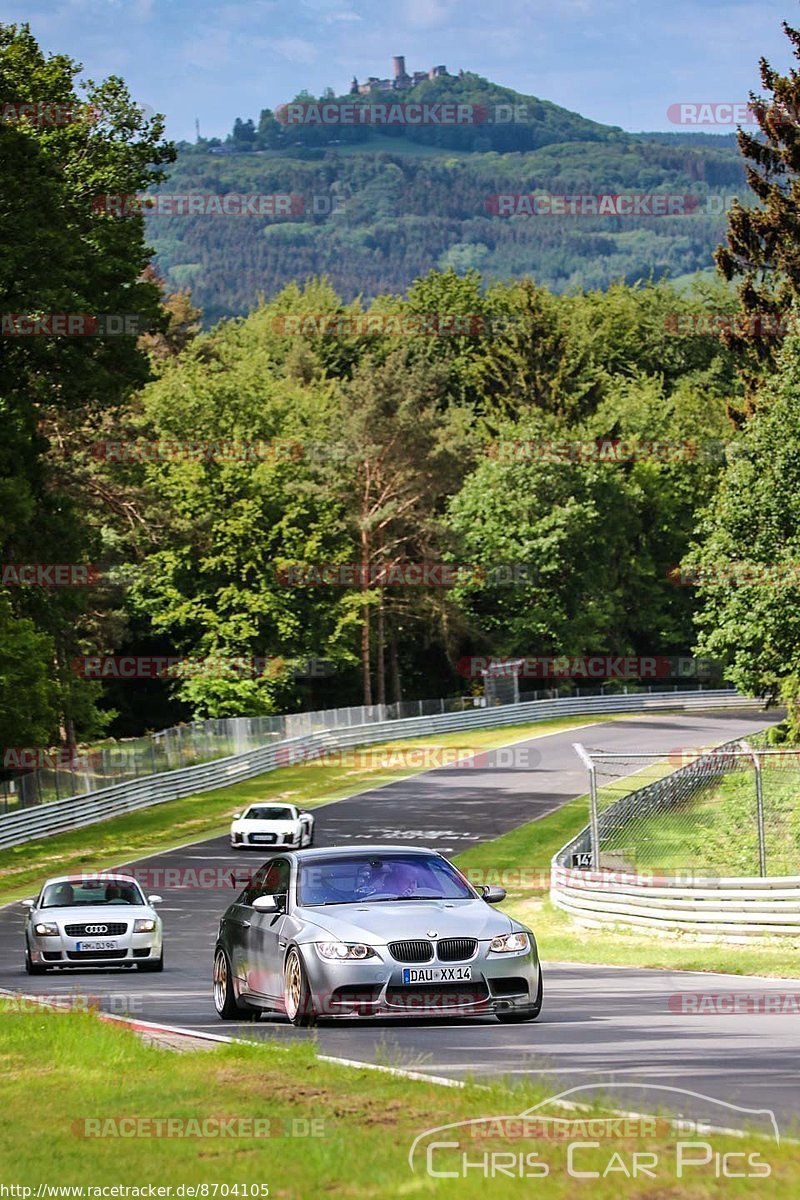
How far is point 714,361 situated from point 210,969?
92.5m

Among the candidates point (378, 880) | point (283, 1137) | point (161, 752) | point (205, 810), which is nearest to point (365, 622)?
point (161, 752)

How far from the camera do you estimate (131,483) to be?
61.0 m

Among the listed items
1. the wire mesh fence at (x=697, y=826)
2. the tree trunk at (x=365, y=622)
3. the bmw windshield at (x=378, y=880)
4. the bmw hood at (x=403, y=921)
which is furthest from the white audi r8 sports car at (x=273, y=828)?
the tree trunk at (x=365, y=622)

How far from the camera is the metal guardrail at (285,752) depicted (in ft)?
153

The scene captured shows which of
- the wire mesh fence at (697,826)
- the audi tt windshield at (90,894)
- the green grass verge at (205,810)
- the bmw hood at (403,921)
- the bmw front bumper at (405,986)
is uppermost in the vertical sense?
the bmw hood at (403,921)

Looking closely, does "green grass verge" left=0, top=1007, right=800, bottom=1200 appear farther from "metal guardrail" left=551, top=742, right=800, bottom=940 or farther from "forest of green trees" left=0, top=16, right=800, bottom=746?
"forest of green trees" left=0, top=16, right=800, bottom=746

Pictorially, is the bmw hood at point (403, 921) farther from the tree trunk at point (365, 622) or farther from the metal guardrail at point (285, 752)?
the tree trunk at point (365, 622)

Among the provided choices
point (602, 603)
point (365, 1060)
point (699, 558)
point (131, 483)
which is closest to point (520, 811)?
point (699, 558)

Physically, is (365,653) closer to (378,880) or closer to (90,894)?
(90,894)

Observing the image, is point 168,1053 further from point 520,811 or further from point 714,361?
point 714,361

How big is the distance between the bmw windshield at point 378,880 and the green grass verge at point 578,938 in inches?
215

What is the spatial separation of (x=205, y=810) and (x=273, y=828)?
9.78m

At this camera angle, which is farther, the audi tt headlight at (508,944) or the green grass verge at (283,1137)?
the audi tt headlight at (508,944)

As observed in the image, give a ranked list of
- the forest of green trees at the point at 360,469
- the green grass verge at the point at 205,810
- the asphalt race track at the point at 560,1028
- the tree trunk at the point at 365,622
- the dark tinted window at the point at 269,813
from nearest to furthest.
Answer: the asphalt race track at the point at 560,1028 < the green grass verge at the point at 205,810 < the dark tinted window at the point at 269,813 < the forest of green trees at the point at 360,469 < the tree trunk at the point at 365,622
